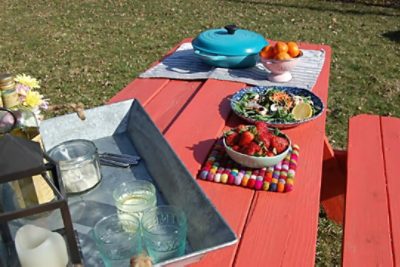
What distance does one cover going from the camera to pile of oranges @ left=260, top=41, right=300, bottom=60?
7.53 ft

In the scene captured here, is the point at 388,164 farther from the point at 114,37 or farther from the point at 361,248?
the point at 114,37

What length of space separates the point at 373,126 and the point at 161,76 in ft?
3.81

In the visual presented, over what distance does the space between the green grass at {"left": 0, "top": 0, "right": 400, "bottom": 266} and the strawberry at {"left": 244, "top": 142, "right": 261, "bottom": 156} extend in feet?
4.12

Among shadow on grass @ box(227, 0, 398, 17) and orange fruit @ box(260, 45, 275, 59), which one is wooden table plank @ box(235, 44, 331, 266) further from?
shadow on grass @ box(227, 0, 398, 17)

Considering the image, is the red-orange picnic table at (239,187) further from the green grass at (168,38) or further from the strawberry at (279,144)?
the green grass at (168,38)

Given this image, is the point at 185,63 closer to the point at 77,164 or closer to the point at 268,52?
the point at 268,52

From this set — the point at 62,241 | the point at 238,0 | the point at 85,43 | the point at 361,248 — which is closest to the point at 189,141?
the point at 361,248

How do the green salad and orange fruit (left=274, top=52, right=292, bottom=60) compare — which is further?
orange fruit (left=274, top=52, right=292, bottom=60)

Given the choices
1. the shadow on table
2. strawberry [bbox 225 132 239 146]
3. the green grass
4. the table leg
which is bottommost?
the green grass

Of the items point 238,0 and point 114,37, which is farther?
point 238,0

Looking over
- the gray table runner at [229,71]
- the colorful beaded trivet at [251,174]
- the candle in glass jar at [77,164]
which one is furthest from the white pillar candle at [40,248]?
the gray table runner at [229,71]

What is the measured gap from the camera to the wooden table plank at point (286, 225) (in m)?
1.22

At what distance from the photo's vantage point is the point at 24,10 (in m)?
6.95

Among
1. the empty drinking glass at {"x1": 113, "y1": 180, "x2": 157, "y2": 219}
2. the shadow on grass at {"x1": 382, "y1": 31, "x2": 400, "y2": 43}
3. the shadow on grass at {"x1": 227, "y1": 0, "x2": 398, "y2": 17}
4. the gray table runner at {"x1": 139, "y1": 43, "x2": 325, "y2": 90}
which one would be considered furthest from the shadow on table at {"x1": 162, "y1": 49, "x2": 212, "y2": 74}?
the shadow on grass at {"x1": 227, "y1": 0, "x2": 398, "y2": 17}
